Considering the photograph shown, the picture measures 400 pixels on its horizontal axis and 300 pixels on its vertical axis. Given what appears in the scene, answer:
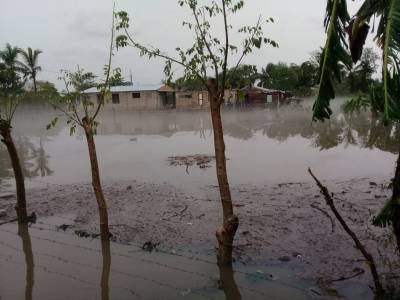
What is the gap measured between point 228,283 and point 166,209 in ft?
12.4

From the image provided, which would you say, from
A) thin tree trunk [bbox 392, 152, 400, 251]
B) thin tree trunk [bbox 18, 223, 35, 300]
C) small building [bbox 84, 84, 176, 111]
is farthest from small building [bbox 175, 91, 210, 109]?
thin tree trunk [bbox 392, 152, 400, 251]

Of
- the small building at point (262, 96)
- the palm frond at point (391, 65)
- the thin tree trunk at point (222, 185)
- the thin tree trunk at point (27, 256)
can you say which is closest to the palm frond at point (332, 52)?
the palm frond at point (391, 65)

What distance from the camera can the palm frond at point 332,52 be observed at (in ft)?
11.7

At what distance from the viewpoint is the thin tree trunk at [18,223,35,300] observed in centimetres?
568

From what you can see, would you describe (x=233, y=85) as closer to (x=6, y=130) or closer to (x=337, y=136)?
(x=6, y=130)

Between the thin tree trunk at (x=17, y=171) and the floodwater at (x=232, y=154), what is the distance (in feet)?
14.2

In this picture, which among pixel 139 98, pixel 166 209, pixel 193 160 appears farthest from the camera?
pixel 139 98

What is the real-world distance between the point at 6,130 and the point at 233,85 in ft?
15.6

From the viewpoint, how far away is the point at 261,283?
18.0ft

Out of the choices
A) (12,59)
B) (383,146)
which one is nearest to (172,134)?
(383,146)

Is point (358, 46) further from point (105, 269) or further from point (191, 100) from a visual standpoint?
point (191, 100)

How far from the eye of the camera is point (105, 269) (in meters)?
6.27

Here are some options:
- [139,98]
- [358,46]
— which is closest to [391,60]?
[358,46]

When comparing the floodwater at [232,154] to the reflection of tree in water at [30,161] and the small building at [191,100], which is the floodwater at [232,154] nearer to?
the reflection of tree in water at [30,161]
